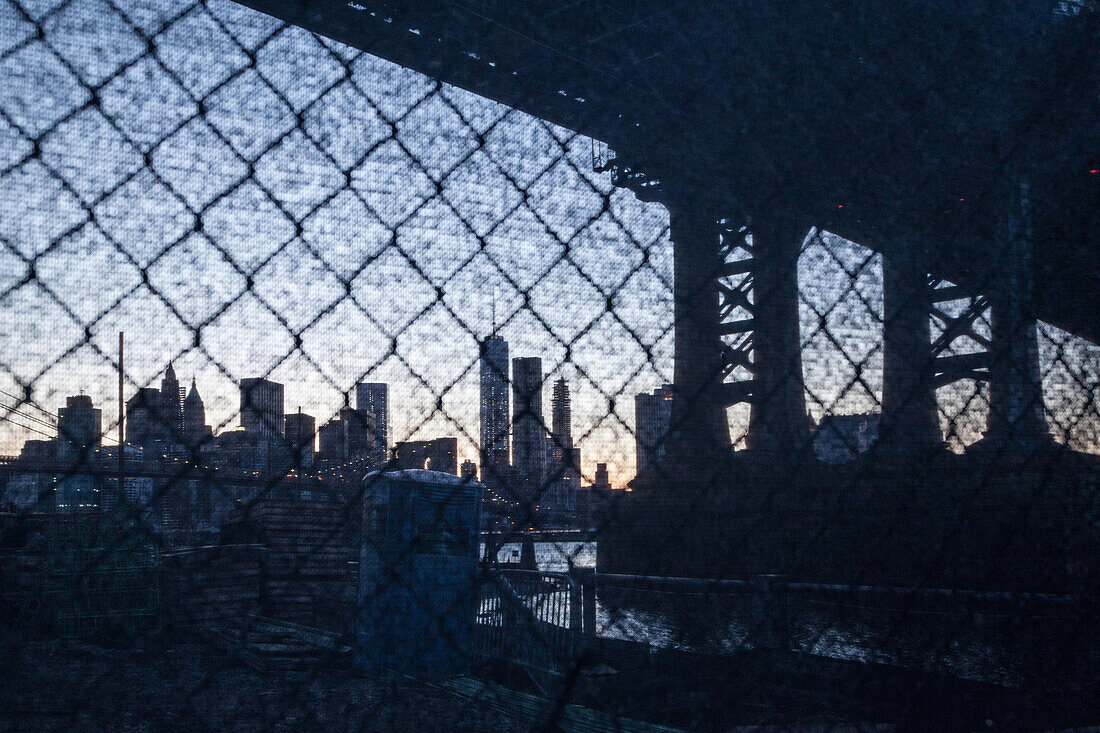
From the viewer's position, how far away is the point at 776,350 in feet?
5.73

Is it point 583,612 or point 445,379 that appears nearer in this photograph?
point 445,379

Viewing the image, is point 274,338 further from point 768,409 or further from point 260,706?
point 768,409

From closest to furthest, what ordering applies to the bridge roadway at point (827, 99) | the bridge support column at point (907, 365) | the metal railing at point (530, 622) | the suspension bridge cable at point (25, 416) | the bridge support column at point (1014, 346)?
the suspension bridge cable at point (25, 416), the bridge roadway at point (827, 99), the bridge support column at point (907, 365), the bridge support column at point (1014, 346), the metal railing at point (530, 622)

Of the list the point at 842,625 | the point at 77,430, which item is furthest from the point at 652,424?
the point at 842,625

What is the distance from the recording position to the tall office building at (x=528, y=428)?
4.33ft

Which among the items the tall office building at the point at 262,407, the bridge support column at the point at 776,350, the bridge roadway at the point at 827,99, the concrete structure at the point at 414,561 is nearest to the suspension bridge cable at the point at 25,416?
the tall office building at the point at 262,407

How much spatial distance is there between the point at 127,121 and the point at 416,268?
18.2 inches

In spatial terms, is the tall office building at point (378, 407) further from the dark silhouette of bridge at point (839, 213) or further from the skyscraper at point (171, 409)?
the dark silhouette of bridge at point (839, 213)

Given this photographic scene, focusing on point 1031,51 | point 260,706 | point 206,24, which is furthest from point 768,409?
point 1031,51

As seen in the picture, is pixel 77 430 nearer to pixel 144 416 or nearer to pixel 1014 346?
pixel 144 416

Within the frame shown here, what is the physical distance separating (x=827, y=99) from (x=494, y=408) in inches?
50.2

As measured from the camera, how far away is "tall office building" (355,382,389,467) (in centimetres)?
118

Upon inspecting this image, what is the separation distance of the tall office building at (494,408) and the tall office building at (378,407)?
0.55 feet

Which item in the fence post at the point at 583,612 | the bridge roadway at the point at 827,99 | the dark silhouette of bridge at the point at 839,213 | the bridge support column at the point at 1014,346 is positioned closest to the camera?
the bridge roadway at the point at 827,99
